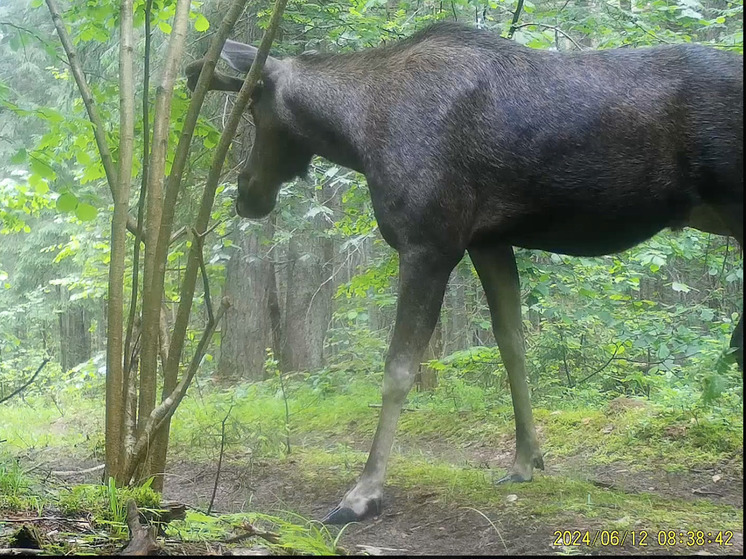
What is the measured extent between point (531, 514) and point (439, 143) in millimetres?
2117

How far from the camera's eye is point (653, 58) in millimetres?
4094

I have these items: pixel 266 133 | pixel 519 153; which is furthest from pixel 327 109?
pixel 519 153

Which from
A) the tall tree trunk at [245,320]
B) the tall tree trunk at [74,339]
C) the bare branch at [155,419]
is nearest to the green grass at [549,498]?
the bare branch at [155,419]

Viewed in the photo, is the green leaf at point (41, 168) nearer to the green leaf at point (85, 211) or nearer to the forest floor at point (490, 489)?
the green leaf at point (85, 211)

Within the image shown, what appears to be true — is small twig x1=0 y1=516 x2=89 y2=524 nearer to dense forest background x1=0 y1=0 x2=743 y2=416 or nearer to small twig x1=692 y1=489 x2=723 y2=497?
dense forest background x1=0 y1=0 x2=743 y2=416

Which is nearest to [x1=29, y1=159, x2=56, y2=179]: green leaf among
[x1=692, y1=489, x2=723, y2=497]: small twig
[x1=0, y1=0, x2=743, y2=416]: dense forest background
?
[x1=0, y1=0, x2=743, y2=416]: dense forest background

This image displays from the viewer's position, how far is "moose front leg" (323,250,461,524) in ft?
13.5

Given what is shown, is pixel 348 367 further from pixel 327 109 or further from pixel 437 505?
pixel 437 505

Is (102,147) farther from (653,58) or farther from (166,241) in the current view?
(653,58)

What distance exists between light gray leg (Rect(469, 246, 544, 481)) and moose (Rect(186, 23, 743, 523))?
10cm

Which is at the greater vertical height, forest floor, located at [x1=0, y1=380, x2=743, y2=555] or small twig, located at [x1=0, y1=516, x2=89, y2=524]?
small twig, located at [x1=0, y1=516, x2=89, y2=524]
